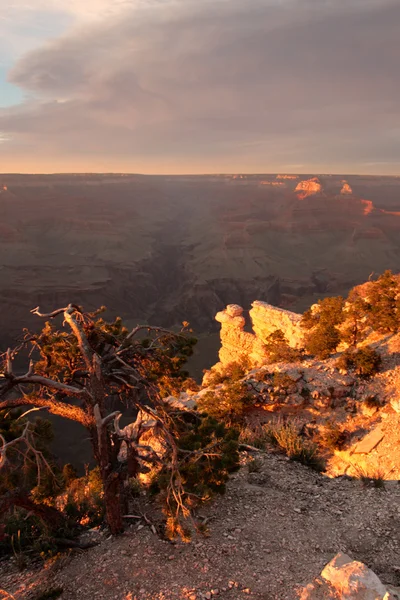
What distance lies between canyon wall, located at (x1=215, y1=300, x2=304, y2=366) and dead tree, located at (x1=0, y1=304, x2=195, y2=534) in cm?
1689

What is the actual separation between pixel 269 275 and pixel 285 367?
6426 cm

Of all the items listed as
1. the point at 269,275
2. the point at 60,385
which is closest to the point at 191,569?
the point at 60,385

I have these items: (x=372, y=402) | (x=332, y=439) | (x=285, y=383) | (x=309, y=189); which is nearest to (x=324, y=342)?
(x=285, y=383)

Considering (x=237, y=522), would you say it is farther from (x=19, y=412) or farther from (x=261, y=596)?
(x=19, y=412)

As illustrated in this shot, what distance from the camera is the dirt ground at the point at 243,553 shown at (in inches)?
199

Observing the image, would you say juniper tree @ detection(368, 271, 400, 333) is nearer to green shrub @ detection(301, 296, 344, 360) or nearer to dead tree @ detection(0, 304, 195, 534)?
green shrub @ detection(301, 296, 344, 360)

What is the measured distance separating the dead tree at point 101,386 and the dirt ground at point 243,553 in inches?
38.0

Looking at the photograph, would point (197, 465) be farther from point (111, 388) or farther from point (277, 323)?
point (277, 323)

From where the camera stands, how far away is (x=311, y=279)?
76.2m

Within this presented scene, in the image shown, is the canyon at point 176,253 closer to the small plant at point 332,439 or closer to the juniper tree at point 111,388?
the small plant at point 332,439

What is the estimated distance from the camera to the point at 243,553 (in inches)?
229

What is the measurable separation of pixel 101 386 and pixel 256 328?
21281 mm

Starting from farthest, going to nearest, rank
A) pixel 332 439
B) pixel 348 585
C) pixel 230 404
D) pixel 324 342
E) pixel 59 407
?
pixel 324 342
pixel 230 404
pixel 332 439
pixel 59 407
pixel 348 585

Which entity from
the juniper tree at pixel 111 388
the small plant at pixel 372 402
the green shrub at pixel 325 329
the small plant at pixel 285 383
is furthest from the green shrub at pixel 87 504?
the green shrub at pixel 325 329
